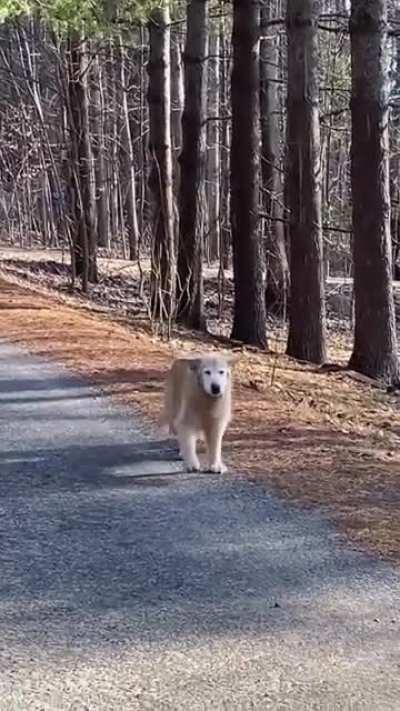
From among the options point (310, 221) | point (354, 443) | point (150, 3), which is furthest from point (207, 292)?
point (354, 443)

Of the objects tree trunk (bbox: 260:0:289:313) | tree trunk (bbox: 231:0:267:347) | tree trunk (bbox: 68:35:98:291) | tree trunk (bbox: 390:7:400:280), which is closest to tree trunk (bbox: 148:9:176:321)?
tree trunk (bbox: 231:0:267:347)

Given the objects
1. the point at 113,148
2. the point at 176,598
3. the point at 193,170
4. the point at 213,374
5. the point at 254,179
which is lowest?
the point at 176,598

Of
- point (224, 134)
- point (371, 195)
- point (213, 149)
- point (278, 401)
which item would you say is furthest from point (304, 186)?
point (213, 149)

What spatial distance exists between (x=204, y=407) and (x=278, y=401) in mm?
3334

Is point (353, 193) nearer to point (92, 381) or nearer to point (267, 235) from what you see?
point (92, 381)

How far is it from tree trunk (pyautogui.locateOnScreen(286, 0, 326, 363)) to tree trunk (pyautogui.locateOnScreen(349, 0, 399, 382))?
4.91ft

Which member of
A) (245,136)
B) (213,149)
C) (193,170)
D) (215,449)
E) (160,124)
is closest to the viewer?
(215,449)

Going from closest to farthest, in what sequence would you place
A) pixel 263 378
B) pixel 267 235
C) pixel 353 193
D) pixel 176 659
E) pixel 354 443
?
pixel 176 659, pixel 354 443, pixel 263 378, pixel 353 193, pixel 267 235

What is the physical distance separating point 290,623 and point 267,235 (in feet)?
68.8

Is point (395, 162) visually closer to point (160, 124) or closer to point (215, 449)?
point (160, 124)

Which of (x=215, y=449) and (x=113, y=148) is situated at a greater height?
(x=113, y=148)

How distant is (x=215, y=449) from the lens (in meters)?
7.75

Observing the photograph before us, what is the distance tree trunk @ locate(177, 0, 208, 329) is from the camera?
19.1 meters

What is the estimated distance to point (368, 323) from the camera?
1477 centimetres
